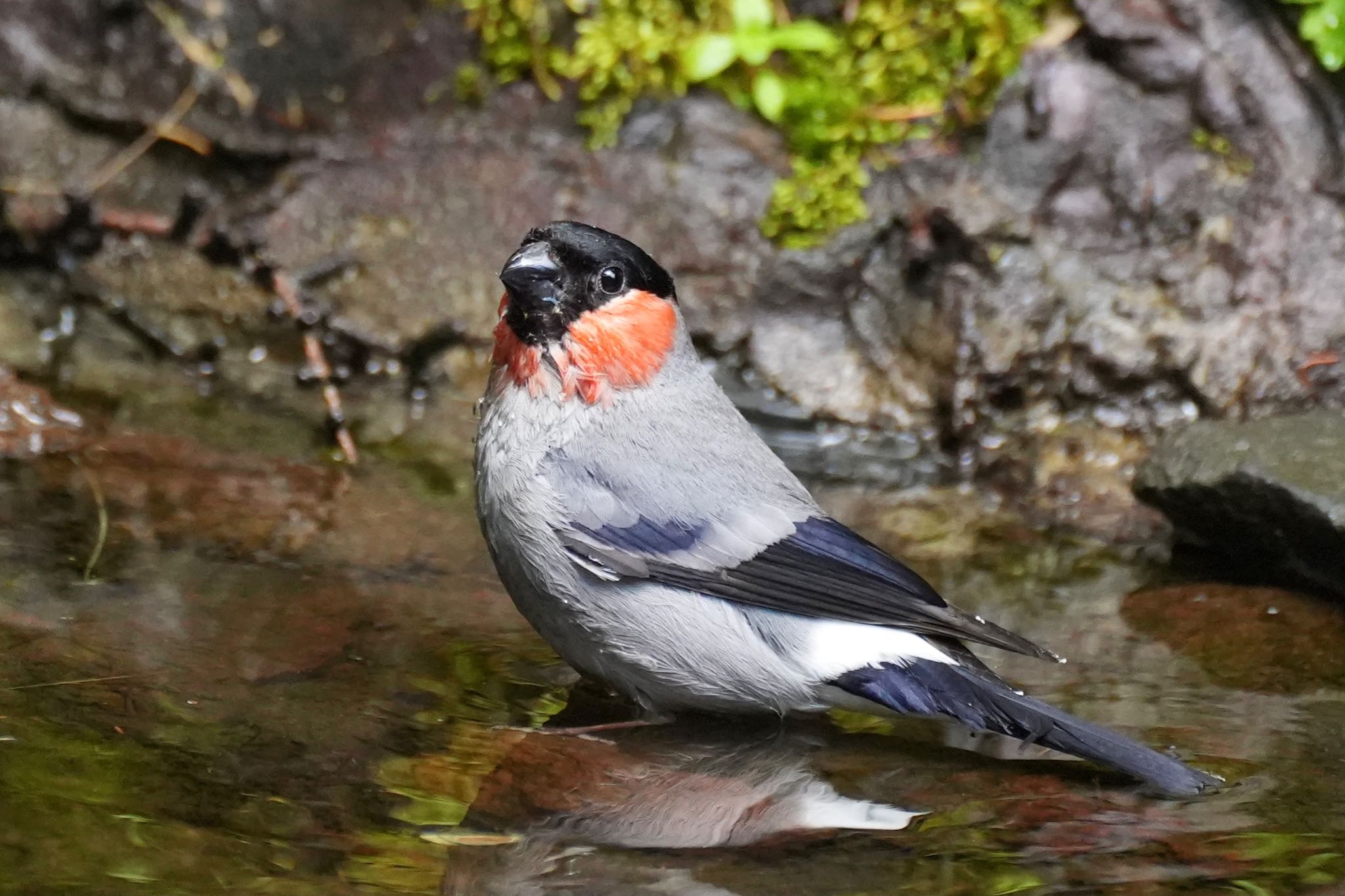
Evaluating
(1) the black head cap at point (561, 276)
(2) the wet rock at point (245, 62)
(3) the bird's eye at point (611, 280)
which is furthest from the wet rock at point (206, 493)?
(2) the wet rock at point (245, 62)

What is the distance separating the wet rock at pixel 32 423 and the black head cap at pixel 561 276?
190cm

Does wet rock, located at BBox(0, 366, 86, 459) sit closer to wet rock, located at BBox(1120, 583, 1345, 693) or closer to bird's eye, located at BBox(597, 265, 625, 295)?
bird's eye, located at BBox(597, 265, 625, 295)

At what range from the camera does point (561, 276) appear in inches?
145

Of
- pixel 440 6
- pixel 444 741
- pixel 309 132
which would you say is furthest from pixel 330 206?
pixel 444 741

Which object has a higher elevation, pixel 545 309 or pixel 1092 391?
pixel 545 309

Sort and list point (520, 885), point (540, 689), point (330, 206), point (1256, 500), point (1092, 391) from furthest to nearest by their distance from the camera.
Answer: point (330, 206) < point (1092, 391) < point (1256, 500) < point (540, 689) < point (520, 885)

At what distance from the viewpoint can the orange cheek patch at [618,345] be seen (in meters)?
3.75

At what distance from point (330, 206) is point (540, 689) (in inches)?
115

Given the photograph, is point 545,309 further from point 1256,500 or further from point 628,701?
point 1256,500

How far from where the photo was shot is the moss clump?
5.66m

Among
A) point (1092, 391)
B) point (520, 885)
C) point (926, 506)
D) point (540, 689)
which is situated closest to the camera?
point (520, 885)

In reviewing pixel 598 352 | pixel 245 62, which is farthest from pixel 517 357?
pixel 245 62

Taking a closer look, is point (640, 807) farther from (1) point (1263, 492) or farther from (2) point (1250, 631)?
(1) point (1263, 492)

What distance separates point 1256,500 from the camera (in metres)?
4.25
